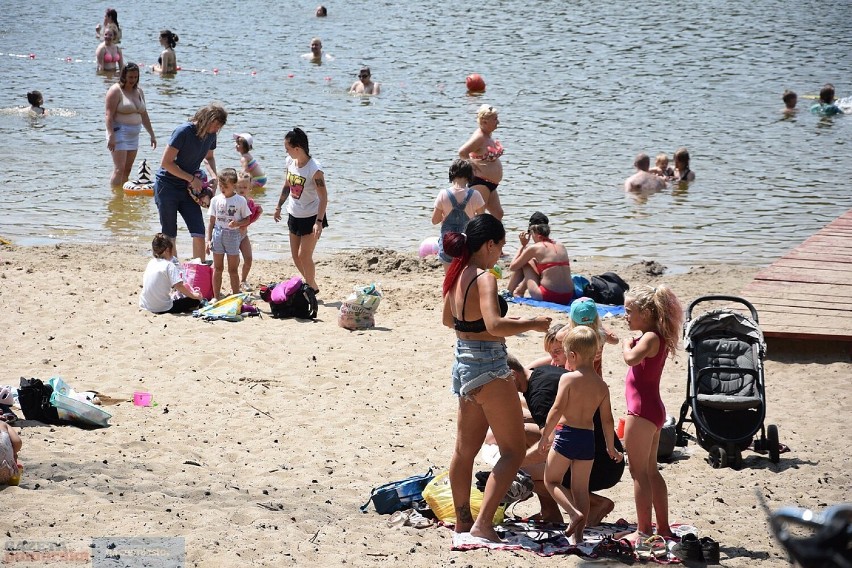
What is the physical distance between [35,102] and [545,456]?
16853 mm

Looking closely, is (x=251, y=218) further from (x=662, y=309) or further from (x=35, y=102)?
(x=35, y=102)

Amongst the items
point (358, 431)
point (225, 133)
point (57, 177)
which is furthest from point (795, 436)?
point (225, 133)

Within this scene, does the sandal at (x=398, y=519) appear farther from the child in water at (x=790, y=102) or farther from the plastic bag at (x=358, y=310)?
the child in water at (x=790, y=102)

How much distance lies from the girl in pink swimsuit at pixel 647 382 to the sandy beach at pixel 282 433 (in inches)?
20.8

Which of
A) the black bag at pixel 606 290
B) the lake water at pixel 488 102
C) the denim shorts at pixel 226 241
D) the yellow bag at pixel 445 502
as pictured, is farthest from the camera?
the lake water at pixel 488 102

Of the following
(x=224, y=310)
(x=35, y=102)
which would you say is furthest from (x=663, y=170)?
(x=35, y=102)

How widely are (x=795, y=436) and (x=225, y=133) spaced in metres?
14.3

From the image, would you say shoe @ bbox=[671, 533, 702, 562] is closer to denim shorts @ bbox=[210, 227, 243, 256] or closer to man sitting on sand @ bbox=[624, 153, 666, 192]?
denim shorts @ bbox=[210, 227, 243, 256]

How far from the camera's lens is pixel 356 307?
9.00 meters

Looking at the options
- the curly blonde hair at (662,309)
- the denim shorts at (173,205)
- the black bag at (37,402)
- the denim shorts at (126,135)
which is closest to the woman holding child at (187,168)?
the denim shorts at (173,205)

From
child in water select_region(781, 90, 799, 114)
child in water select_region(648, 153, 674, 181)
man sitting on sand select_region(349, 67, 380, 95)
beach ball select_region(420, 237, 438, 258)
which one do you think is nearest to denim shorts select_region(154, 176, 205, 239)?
beach ball select_region(420, 237, 438, 258)

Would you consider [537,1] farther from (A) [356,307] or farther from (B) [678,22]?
(A) [356,307]

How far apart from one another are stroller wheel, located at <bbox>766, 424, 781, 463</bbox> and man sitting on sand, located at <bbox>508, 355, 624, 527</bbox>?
1.20m

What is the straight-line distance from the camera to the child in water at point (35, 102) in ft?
64.1
